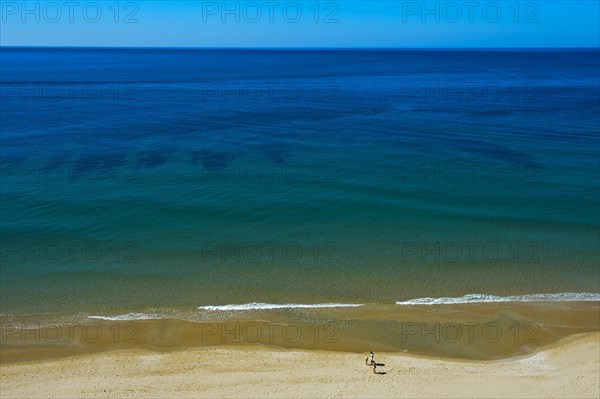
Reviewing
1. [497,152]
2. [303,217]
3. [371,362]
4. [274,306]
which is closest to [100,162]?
[303,217]

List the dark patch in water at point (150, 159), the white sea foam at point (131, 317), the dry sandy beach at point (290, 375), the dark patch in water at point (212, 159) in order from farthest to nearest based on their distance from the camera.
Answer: the dark patch in water at point (150, 159) → the dark patch in water at point (212, 159) → the white sea foam at point (131, 317) → the dry sandy beach at point (290, 375)

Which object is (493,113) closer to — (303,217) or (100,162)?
(303,217)

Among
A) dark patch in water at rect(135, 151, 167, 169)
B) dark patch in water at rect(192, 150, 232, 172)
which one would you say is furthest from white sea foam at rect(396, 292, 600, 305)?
dark patch in water at rect(135, 151, 167, 169)

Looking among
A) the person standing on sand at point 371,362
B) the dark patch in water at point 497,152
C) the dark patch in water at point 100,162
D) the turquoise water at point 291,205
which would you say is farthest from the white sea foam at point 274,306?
the dark patch in water at point 497,152

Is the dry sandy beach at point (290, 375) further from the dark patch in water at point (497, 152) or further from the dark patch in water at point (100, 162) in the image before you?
the dark patch in water at point (497, 152)

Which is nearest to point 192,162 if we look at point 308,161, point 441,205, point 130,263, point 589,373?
point 308,161
